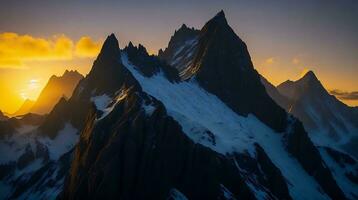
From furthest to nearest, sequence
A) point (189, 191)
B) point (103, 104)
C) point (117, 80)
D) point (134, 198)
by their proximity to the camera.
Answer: point (117, 80) → point (103, 104) → point (189, 191) → point (134, 198)

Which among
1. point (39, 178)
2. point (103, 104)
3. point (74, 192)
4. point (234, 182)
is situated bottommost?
point (39, 178)

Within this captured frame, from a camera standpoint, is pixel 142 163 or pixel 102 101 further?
pixel 102 101

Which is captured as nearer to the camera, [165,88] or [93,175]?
[93,175]

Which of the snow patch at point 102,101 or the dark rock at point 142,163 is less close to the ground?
the snow patch at point 102,101

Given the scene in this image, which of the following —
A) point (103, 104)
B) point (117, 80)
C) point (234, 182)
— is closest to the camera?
point (234, 182)

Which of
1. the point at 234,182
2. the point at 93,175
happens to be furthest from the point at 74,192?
the point at 234,182

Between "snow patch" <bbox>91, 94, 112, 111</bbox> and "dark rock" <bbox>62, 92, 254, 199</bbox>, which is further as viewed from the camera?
"snow patch" <bbox>91, 94, 112, 111</bbox>

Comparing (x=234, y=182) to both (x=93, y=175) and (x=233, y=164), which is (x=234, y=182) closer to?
(x=233, y=164)

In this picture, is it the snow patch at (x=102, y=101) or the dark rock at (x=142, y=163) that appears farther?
the snow patch at (x=102, y=101)

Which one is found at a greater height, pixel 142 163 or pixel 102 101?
pixel 102 101

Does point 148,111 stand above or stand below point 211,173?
above

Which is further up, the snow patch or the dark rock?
the snow patch
